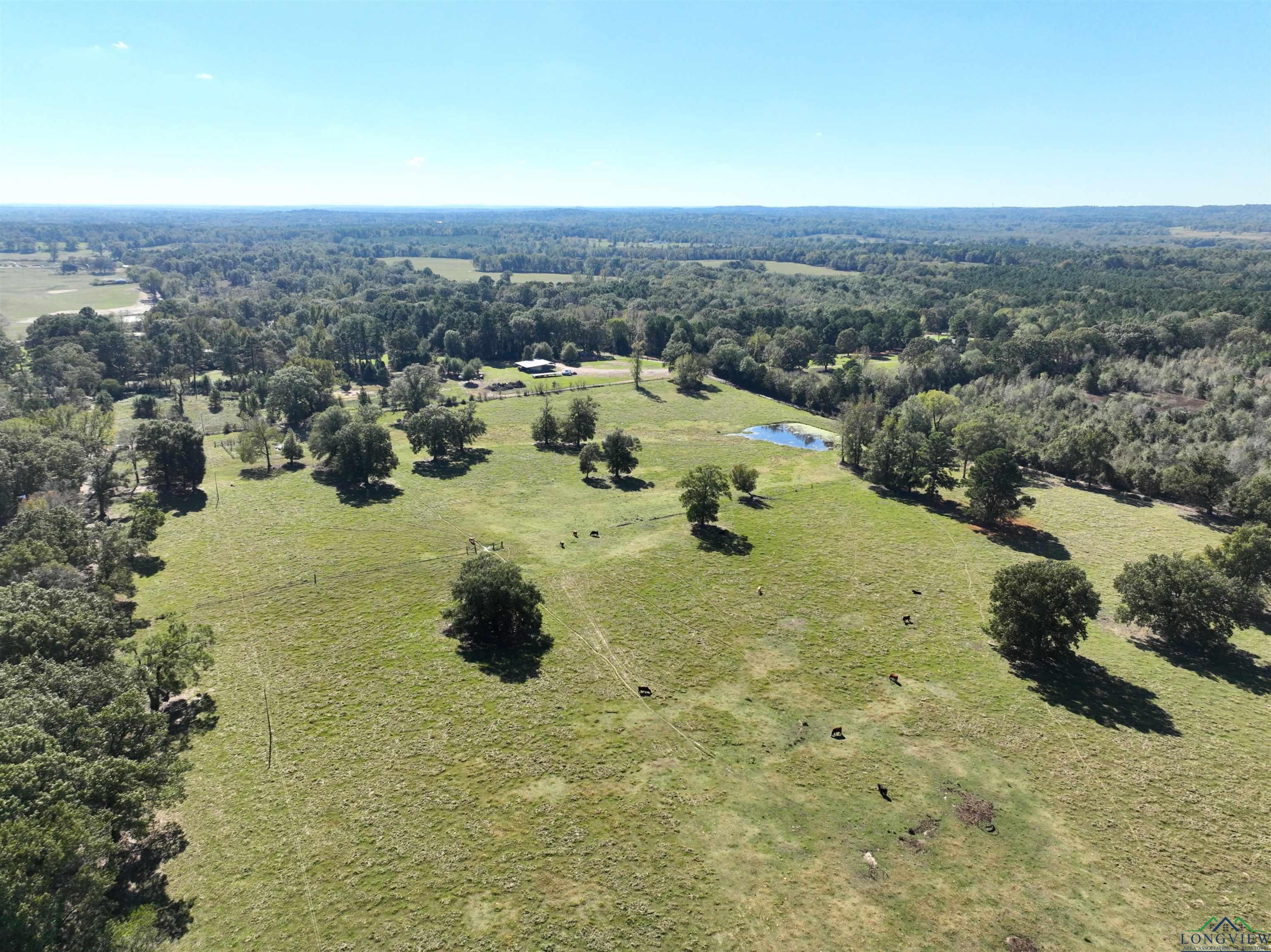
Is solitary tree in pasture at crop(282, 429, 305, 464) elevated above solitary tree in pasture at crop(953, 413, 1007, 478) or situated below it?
below

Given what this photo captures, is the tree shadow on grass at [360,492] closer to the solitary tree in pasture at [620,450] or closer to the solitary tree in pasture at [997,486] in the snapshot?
the solitary tree in pasture at [620,450]

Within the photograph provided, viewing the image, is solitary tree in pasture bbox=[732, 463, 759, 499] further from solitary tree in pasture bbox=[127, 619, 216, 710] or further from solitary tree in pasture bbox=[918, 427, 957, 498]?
solitary tree in pasture bbox=[127, 619, 216, 710]

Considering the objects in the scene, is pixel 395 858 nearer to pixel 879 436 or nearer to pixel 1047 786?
pixel 1047 786

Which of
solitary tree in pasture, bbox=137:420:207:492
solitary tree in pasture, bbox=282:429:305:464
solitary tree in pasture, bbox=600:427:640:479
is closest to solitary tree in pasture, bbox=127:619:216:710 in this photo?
solitary tree in pasture, bbox=137:420:207:492

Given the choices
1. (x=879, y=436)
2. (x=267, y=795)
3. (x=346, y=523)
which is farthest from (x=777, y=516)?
(x=267, y=795)

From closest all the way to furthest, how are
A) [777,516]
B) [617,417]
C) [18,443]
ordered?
[18,443] < [777,516] < [617,417]

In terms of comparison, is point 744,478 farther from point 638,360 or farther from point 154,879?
point 638,360
